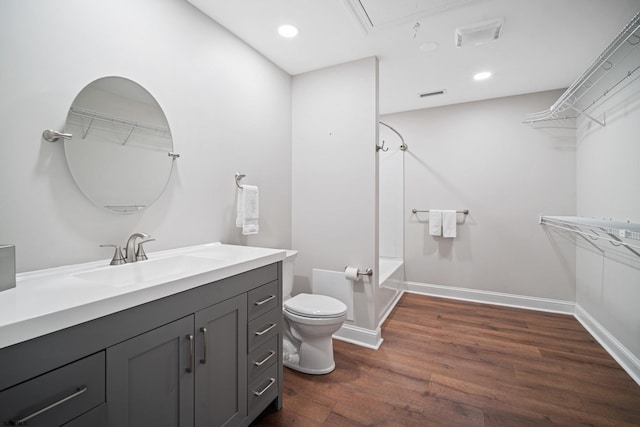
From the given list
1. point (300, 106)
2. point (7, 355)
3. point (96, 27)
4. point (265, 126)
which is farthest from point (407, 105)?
point (7, 355)

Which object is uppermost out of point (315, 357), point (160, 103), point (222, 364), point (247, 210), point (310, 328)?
point (160, 103)

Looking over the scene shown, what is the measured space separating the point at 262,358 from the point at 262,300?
31cm

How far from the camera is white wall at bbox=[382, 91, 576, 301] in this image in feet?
10.2

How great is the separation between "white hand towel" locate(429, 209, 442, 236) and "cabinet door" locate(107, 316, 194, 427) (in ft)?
10.2

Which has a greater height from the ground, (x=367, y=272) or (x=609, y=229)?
(x=609, y=229)

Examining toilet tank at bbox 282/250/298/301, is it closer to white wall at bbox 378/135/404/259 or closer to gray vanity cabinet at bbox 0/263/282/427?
gray vanity cabinet at bbox 0/263/282/427

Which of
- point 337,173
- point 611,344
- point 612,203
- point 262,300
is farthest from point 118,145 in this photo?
point 611,344

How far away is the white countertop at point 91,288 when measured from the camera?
2.32 ft

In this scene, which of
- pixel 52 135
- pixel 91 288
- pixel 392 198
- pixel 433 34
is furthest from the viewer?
pixel 392 198

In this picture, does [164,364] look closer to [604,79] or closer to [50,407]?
[50,407]

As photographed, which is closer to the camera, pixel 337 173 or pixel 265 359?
pixel 265 359

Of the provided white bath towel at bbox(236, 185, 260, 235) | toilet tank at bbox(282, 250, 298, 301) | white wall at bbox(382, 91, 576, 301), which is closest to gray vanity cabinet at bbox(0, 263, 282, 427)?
toilet tank at bbox(282, 250, 298, 301)

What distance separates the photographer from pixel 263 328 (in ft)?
4.94

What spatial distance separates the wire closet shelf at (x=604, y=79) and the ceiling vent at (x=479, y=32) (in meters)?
0.62
